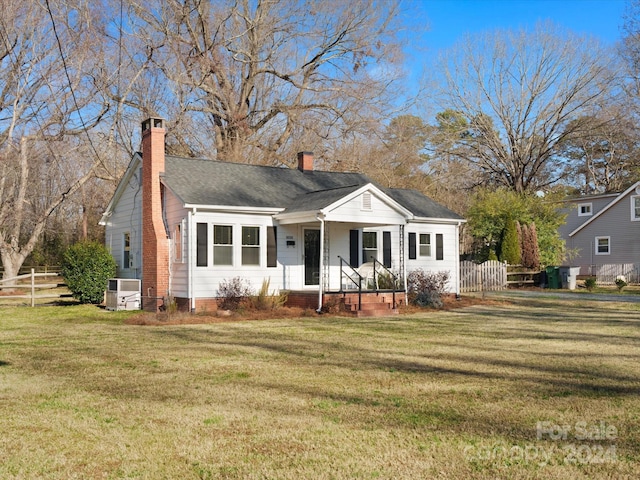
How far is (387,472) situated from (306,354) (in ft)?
19.5

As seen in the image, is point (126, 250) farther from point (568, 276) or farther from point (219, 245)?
point (568, 276)

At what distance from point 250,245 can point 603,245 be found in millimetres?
28789

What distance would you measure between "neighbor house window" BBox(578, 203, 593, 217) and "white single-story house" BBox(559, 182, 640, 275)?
1309 millimetres

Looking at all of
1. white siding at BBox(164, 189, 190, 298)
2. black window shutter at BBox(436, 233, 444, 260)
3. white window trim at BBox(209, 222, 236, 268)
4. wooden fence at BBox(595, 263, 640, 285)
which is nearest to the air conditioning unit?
white siding at BBox(164, 189, 190, 298)

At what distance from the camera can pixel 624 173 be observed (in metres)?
57.0

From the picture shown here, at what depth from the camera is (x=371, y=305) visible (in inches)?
746

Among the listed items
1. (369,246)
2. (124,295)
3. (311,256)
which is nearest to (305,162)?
(369,246)

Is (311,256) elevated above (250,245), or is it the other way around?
(250,245)

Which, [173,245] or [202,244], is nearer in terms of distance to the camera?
[202,244]


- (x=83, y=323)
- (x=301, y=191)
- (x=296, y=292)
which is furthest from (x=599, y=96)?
(x=83, y=323)

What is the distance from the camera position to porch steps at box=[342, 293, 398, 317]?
1842cm

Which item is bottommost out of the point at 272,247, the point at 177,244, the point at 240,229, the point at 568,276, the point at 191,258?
the point at 568,276

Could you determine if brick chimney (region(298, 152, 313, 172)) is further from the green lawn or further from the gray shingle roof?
the green lawn

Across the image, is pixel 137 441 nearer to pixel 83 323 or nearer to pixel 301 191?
pixel 83 323
